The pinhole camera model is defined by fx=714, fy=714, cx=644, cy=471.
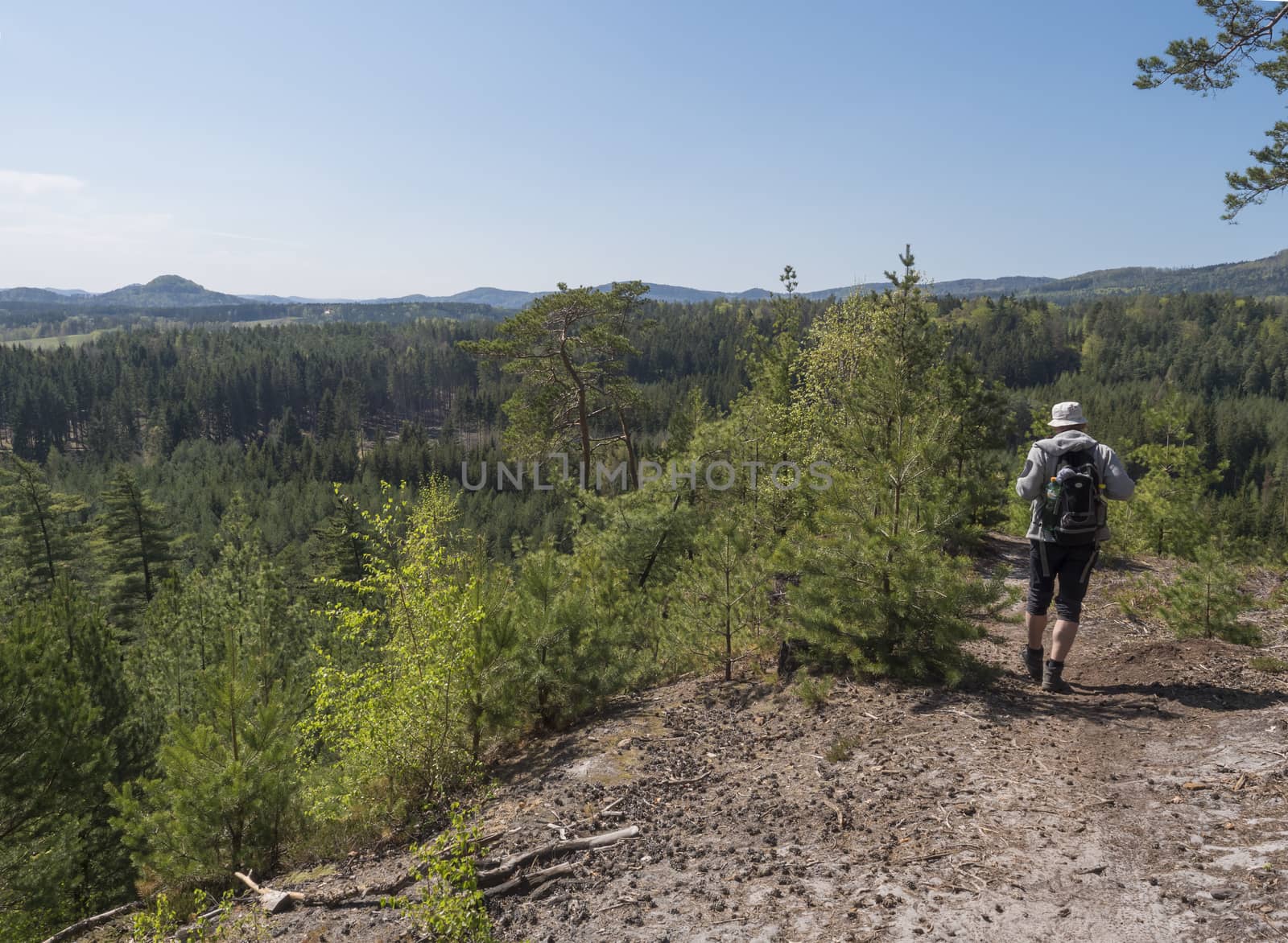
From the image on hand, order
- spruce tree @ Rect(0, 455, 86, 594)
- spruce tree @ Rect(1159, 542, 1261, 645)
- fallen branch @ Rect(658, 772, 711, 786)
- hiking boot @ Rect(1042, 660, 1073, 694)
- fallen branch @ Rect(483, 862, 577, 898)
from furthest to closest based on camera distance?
spruce tree @ Rect(0, 455, 86, 594) < spruce tree @ Rect(1159, 542, 1261, 645) < hiking boot @ Rect(1042, 660, 1073, 694) < fallen branch @ Rect(658, 772, 711, 786) < fallen branch @ Rect(483, 862, 577, 898)

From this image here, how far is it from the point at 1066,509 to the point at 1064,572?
0.57m

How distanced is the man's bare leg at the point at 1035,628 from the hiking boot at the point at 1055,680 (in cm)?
24

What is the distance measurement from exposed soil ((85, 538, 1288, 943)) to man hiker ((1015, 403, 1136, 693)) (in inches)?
32.9

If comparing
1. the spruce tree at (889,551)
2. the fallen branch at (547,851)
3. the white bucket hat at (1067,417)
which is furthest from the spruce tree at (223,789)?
the white bucket hat at (1067,417)

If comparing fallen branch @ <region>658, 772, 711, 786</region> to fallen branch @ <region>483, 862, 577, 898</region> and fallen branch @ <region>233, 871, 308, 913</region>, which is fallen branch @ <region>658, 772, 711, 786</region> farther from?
fallen branch @ <region>233, 871, 308, 913</region>

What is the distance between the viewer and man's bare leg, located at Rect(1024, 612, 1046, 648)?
246 inches

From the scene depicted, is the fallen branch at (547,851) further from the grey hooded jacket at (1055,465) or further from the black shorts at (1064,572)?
the grey hooded jacket at (1055,465)

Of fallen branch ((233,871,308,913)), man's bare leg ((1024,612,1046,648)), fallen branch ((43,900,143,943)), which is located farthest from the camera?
fallen branch ((43,900,143,943))

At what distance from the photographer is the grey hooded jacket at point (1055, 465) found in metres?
5.72

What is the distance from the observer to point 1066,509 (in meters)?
5.69

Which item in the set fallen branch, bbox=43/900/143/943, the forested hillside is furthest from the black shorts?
fallen branch, bbox=43/900/143/943

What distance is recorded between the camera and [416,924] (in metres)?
4.14

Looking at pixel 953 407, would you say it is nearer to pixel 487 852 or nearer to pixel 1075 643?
pixel 1075 643

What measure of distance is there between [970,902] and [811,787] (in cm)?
170
